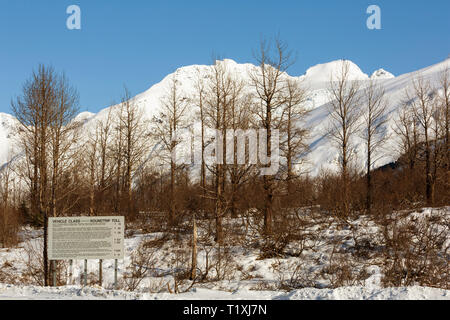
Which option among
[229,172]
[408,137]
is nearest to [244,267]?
[229,172]

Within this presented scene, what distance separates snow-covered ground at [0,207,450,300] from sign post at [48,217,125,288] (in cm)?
90

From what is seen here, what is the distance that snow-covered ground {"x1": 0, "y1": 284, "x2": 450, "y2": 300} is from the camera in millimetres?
8008

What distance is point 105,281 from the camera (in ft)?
50.5

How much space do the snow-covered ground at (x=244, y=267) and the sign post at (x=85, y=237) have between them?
0.90 meters

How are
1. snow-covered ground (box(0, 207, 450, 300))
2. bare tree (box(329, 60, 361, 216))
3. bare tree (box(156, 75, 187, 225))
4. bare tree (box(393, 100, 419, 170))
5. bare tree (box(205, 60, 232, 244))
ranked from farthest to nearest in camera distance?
1. bare tree (box(393, 100, 419, 170))
2. bare tree (box(156, 75, 187, 225))
3. bare tree (box(205, 60, 232, 244))
4. bare tree (box(329, 60, 361, 216))
5. snow-covered ground (box(0, 207, 450, 300))

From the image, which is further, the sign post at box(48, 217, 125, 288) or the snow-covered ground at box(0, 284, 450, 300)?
the sign post at box(48, 217, 125, 288)

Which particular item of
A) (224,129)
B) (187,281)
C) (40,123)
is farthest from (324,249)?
(40,123)

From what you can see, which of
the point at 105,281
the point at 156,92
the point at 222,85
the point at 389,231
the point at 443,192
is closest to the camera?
the point at 105,281

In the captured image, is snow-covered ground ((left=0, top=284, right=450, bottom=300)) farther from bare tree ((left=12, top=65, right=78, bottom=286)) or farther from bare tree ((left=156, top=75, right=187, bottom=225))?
bare tree ((left=156, top=75, right=187, bottom=225))

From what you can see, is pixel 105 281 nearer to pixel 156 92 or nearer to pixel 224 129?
pixel 224 129

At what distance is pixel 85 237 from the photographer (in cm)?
1063

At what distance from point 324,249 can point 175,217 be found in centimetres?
1030

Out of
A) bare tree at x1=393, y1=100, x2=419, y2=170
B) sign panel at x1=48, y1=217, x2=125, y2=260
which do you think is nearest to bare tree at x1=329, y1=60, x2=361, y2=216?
bare tree at x1=393, y1=100, x2=419, y2=170
